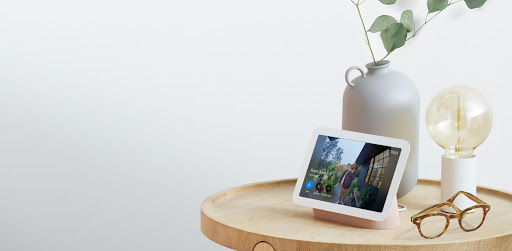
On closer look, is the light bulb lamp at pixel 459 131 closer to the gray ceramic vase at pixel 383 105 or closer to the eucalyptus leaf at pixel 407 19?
the gray ceramic vase at pixel 383 105

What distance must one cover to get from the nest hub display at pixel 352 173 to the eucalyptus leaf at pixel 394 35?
271 mm

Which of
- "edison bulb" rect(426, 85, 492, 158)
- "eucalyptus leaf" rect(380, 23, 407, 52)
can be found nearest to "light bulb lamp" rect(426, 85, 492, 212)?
"edison bulb" rect(426, 85, 492, 158)

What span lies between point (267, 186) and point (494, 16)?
1.16 m

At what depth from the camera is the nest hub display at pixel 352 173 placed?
4.65 feet

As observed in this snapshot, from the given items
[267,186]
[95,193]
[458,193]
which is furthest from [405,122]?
[95,193]

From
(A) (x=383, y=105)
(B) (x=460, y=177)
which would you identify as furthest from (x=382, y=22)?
(B) (x=460, y=177)

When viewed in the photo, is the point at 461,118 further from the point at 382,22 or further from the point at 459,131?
the point at 382,22

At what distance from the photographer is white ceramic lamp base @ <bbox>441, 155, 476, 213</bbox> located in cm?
153

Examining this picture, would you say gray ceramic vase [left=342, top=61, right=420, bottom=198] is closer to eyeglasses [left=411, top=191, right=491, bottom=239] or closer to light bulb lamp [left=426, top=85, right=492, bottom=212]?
light bulb lamp [left=426, top=85, right=492, bottom=212]

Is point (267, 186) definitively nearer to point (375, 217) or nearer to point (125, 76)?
point (375, 217)

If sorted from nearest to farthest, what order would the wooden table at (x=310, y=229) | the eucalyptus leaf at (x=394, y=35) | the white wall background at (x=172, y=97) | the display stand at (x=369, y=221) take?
the wooden table at (x=310, y=229), the display stand at (x=369, y=221), the eucalyptus leaf at (x=394, y=35), the white wall background at (x=172, y=97)

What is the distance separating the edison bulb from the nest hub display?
0.20 meters

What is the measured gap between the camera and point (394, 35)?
1.67 metres

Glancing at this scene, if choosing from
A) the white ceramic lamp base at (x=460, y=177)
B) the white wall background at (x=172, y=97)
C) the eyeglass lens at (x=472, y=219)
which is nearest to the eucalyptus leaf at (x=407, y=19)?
the white ceramic lamp base at (x=460, y=177)
